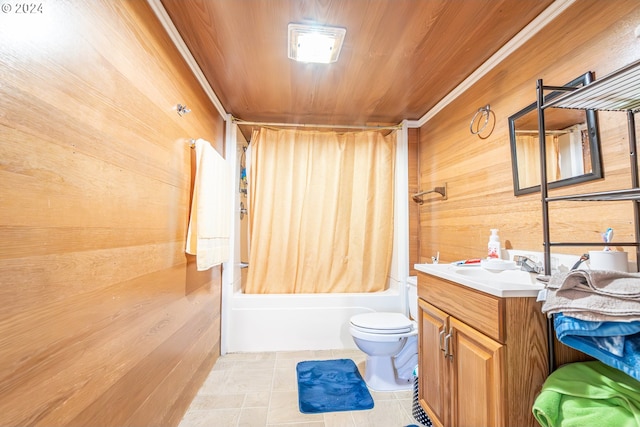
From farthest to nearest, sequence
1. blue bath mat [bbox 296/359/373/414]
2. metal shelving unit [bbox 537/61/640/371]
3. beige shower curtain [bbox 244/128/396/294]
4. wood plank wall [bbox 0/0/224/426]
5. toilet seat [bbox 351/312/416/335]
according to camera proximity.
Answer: beige shower curtain [bbox 244/128/396/294] → toilet seat [bbox 351/312/416/335] → blue bath mat [bbox 296/359/373/414] → metal shelving unit [bbox 537/61/640/371] → wood plank wall [bbox 0/0/224/426]

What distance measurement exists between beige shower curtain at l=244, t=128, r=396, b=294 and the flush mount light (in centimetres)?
112

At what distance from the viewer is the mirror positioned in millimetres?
1177

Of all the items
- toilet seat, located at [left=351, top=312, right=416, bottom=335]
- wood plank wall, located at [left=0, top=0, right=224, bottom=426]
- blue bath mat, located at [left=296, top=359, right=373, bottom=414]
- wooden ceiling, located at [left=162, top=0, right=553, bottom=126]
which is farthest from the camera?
toilet seat, located at [left=351, top=312, right=416, bottom=335]

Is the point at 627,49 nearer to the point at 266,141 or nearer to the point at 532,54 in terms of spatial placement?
the point at 532,54

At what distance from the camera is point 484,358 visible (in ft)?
3.49

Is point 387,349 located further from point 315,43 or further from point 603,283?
point 315,43

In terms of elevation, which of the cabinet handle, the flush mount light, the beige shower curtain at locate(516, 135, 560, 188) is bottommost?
the cabinet handle

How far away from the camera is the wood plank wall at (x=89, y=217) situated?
2.33 ft

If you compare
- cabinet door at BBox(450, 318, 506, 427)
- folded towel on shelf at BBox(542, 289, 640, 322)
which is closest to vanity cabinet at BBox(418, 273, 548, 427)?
cabinet door at BBox(450, 318, 506, 427)

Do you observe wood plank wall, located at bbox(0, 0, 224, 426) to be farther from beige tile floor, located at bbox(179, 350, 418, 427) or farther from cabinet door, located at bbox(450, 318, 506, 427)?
cabinet door, located at bbox(450, 318, 506, 427)

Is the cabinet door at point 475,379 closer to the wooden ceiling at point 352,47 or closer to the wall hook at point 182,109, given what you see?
the wooden ceiling at point 352,47

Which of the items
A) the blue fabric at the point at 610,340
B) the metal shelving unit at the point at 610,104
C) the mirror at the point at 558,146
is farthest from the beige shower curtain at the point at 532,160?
the blue fabric at the point at 610,340

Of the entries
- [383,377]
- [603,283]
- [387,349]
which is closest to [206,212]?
[387,349]

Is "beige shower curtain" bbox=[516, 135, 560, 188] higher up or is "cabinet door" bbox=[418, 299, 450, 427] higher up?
"beige shower curtain" bbox=[516, 135, 560, 188]
